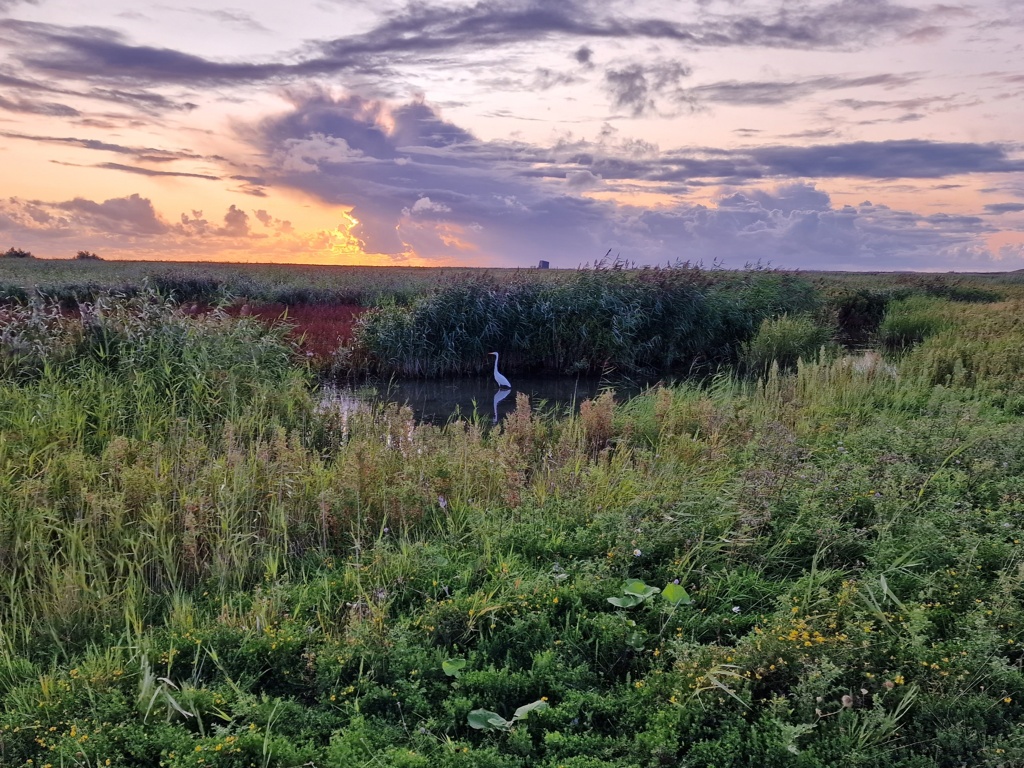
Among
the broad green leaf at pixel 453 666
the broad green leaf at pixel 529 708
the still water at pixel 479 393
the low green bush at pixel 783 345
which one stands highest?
the low green bush at pixel 783 345

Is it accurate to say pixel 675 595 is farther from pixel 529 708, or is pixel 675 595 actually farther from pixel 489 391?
pixel 489 391

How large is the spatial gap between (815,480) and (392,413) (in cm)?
434

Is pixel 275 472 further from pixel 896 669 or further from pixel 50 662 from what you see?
pixel 896 669

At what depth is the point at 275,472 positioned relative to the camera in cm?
548

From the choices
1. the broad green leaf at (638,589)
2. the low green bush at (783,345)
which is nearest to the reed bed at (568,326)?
the low green bush at (783,345)

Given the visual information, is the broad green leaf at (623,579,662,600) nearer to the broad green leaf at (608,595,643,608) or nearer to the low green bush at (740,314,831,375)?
the broad green leaf at (608,595,643,608)

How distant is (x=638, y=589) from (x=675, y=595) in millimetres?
204

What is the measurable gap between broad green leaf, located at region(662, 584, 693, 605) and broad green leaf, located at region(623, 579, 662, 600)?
10 centimetres

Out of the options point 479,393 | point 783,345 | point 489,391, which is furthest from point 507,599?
point 783,345

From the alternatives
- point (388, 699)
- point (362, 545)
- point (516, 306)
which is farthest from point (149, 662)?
point (516, 306)

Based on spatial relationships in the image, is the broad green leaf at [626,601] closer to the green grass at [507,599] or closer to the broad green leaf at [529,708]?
the green grass at [507,599]

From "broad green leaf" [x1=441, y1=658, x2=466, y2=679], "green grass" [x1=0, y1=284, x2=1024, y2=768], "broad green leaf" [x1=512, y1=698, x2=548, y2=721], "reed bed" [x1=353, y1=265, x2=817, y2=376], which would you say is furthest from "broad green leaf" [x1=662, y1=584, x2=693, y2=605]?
"reed bed" [x1=353, y1=265, x2=817, y2=376]

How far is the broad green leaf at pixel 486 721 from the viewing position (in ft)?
9.79

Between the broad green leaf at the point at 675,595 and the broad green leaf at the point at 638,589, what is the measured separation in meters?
0.10
